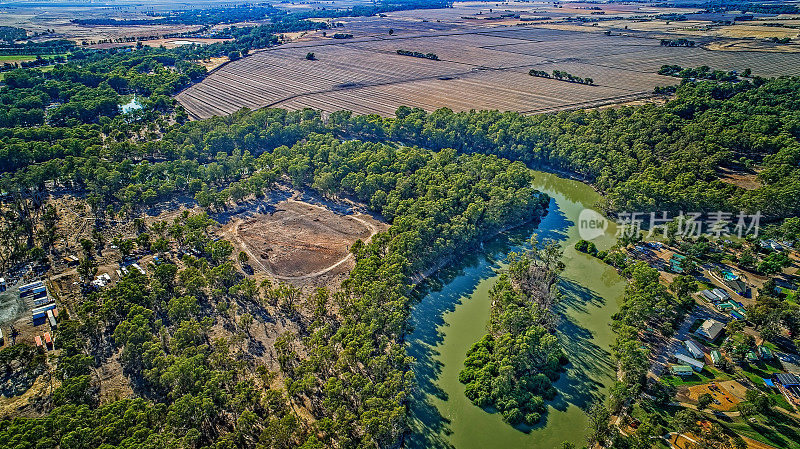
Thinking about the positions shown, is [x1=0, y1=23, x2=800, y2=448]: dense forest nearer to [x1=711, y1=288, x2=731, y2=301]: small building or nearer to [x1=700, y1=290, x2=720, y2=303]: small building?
[x1=700, y1=290, x2=720, y2=303]: small building

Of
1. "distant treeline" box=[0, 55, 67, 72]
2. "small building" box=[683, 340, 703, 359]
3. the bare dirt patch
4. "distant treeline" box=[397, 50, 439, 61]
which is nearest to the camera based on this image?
"small building" box=[683, 340, 703, 359]

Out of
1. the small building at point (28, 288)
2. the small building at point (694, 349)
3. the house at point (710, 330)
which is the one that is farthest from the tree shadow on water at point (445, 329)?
the small building at point (28, 288)

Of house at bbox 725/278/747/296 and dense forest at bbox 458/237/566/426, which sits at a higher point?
house at bbox 725/278/747/296

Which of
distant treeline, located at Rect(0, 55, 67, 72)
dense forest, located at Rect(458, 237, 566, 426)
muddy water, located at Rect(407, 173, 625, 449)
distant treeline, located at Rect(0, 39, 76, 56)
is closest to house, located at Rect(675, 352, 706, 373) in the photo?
muddy water, located at Rect(407, 173, 625, 449)

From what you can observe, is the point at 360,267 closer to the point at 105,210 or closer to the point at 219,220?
the point at 219,220

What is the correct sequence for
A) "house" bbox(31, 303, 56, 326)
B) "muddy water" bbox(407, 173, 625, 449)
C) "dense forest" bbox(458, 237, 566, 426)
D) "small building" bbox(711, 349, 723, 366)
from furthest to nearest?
"house" bbox(31, 303, 56, 326) < "small building" bbox(711, 349, 723, 366) < "dense forest" bbox(458, 237, 566, 426) < "muddy water" bbox(407, 173, 625, 449)

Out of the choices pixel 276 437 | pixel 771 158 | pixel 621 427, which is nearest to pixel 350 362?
pixel 276 437

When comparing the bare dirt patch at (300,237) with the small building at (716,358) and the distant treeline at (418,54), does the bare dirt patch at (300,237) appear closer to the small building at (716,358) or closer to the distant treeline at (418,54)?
the small building at (716,358)
